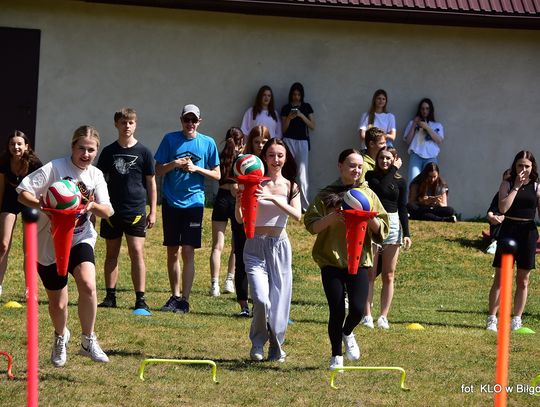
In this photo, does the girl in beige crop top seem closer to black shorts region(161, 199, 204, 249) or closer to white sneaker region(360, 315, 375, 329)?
white sneaker region(360, 315, 375, 329)

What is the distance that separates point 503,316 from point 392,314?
7052 millimetres

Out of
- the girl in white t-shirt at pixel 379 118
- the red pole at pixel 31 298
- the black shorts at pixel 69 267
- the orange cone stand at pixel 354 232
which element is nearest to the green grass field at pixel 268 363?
the black shorts at pixel 69 267

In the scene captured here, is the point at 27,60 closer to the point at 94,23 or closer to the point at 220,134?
the point at 94,23

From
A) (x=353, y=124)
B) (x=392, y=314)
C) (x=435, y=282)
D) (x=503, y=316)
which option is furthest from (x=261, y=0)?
(x=503, y=316)

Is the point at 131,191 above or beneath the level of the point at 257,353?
above

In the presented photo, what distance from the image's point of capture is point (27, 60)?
18.8 metres

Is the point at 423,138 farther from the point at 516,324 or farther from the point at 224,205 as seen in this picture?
the point at 516,324

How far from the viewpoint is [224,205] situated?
43.4 ft

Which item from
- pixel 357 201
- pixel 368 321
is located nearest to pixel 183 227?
pixel 368 321

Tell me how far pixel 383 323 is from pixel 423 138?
314 inches

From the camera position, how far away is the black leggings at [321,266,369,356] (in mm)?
9312

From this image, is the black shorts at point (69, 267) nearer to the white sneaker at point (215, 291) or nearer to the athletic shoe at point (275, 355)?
the athletic shoe at point (275, 355)

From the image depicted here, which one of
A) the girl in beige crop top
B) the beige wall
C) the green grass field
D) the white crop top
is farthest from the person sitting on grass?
the white crop top

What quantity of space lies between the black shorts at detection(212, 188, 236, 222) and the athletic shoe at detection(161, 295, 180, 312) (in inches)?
52.8
